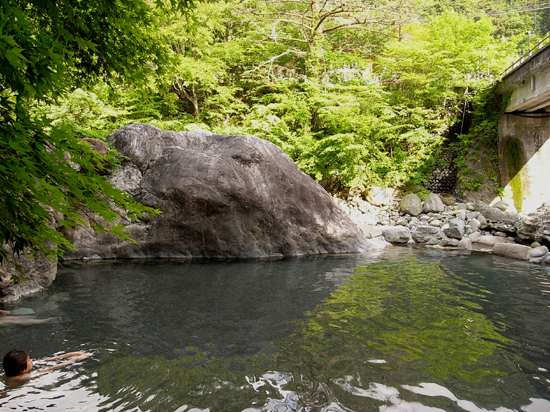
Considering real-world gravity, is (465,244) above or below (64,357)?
below

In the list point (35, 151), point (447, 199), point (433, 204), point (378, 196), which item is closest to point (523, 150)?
point (447, 199)

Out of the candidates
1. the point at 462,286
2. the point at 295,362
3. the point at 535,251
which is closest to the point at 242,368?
the point at 295,362

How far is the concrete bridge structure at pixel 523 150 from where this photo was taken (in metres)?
15.9

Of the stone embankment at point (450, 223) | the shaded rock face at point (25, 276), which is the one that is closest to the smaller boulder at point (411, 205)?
the stone embankment at point (450, 223)

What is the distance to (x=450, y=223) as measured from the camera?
40.7 feet

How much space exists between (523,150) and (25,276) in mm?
18716

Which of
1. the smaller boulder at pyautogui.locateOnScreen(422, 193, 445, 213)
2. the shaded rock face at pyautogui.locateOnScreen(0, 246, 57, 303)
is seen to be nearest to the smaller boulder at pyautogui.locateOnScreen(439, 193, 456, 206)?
the smaller boulder at pyautogui.locateOnScreen(422, 193, 445, 213)

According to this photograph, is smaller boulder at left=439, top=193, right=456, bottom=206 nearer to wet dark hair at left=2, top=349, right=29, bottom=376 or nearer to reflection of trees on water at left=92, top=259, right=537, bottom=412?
reflection of trees on water at left=92, top=259, right=537, bottom=412

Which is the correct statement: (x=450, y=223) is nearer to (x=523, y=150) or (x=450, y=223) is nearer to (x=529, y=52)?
(x=523, y=150)

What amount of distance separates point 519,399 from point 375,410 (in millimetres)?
1200

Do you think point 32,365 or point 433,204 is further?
point 433,204

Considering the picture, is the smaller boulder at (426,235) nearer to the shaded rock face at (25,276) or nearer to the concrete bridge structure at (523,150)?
the concrete bridge structure at (523,150)

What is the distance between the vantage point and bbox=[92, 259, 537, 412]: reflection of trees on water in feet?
9.40

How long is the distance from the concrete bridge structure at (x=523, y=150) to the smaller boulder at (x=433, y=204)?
328 centimetres
